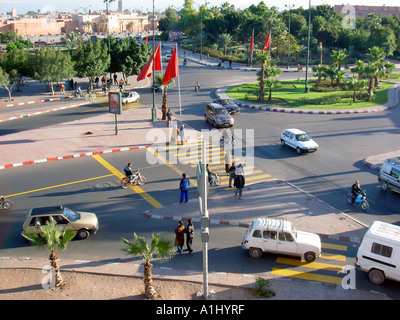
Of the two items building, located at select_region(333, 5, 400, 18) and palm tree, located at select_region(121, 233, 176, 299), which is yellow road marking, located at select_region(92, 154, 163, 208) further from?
building, located at select_region(333, 5, 400, 18)

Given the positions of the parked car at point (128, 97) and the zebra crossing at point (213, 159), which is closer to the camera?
the zebra crossing at point (213, 159)

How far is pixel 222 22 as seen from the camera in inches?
3327

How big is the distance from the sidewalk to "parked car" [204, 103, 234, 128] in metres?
1.89

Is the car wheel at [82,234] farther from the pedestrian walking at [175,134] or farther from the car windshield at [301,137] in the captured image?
the car windshield at [301,137]

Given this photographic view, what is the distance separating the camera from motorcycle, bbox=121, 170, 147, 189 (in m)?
20.5

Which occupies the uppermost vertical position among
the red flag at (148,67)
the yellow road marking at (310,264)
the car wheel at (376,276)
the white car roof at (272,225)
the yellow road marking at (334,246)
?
the red flag at (148,67)

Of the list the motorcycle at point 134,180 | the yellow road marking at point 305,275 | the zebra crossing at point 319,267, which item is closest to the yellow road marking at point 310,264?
the zebra crossing at point 319,267

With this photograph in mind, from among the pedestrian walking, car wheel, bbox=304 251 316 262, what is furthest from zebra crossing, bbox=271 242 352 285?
the pedestrian walking

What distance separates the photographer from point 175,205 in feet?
61.0

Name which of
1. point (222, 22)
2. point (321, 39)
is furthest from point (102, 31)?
point (321, 39)

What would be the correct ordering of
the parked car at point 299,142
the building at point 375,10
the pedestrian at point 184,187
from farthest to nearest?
the building at point 375,10, the parked car at point 299,142, the pedestrian at point 184,187

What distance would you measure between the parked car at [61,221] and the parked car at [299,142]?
1381 cm

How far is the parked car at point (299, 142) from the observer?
25.1 meters

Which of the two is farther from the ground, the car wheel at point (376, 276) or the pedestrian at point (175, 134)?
the pedestrian at point (175, 134)
